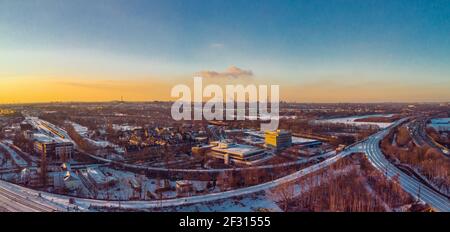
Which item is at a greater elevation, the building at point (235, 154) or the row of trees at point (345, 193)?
the row of trees at point (345, 193)

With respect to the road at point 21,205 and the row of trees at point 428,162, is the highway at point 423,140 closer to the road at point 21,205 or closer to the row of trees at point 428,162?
the row of trees at point 428,162

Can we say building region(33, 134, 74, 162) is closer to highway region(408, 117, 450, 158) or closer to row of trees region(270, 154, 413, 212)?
row of trees region(270, 154, 413, 212)


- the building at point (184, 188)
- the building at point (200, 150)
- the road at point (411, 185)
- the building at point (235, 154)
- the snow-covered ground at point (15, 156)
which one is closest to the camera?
the road at point (411, 185)

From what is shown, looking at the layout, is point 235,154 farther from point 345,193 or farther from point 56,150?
point 56,150

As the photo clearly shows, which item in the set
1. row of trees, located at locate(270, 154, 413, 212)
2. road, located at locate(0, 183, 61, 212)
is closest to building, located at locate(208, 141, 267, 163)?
row of trees, located at locate(270, 154, 413, 212)

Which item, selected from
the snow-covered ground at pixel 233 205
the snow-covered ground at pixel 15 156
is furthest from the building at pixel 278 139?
the snow-covered ground at pixel 15 156

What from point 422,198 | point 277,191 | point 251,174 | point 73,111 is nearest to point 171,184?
point 251,174

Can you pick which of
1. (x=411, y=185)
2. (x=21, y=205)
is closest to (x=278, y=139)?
(x=411, y=185)
